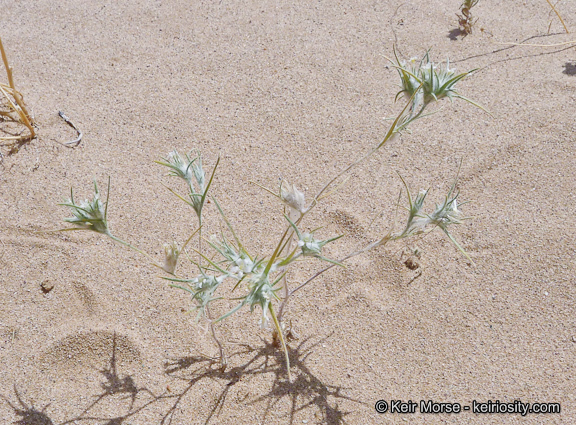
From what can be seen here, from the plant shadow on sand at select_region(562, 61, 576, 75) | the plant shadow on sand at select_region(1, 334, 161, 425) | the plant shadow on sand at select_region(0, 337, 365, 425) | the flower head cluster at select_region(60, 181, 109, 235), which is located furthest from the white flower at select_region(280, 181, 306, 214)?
the plant shadow on sand at select_region(562, 61, 576, 75)

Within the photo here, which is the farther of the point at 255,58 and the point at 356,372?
the point at 255,58

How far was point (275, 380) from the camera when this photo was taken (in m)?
1.50

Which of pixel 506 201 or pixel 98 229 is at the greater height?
pixel 506 201

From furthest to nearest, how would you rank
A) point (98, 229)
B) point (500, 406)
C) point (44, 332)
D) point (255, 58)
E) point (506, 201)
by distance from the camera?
point (255, 58) → point (506, 201) → point (44, 332) → point (500, 406) → point (98, 229)

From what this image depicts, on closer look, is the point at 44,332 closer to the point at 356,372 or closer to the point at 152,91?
the point at 356,372

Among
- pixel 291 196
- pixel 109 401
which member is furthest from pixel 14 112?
pixel 291 196

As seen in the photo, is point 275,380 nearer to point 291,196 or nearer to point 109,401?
point 109,401

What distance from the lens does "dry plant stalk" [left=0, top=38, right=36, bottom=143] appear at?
203 cm

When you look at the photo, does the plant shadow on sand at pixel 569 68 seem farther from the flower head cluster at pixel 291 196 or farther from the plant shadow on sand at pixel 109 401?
the plant shadow on sand at pixel 109 401

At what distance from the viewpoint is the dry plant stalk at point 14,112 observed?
79.7 inches

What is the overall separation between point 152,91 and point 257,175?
2.36 ft

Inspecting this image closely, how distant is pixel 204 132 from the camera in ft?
7.20

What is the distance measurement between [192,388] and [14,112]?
1.51 meters

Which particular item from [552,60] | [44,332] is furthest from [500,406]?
[552,60]
